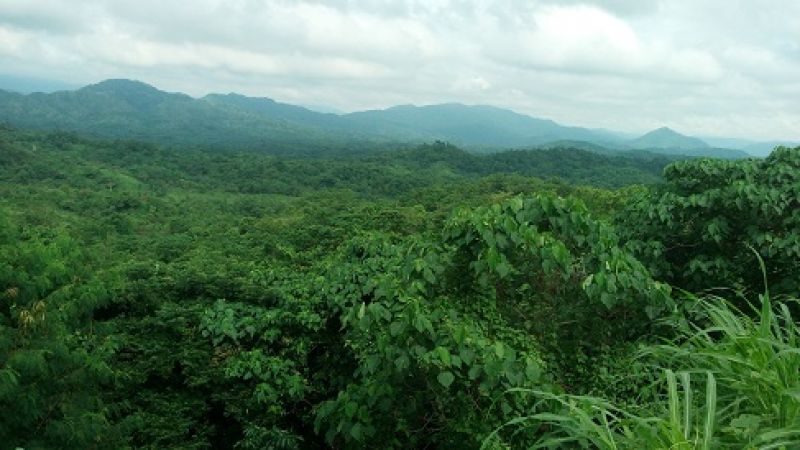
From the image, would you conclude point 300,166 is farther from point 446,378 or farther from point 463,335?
point 446,378

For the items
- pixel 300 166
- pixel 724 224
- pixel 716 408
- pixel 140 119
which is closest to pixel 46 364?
pixel 716 408

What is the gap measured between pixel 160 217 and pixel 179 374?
29536 mm

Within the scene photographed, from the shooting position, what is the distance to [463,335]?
2.99 m

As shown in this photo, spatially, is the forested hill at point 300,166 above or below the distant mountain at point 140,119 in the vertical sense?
below

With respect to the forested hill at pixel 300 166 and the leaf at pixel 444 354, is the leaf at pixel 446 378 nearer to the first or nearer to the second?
the leaf at pixel 444 354

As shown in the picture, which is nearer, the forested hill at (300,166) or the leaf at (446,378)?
the leaf at (446,378)

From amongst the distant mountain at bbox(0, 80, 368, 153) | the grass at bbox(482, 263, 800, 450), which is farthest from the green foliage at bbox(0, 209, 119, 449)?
the distant mountain at bbox(0, 80, 368, 153)

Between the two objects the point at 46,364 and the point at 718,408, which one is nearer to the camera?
the point at 718,408

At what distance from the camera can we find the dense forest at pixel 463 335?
8.79 ft

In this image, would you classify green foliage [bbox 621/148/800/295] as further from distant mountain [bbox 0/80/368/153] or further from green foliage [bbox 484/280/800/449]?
distant mountain [bbox 0/80/368/153]

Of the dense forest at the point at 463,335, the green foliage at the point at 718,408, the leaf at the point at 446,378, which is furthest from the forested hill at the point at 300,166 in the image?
the green foliage at the point at 718,408

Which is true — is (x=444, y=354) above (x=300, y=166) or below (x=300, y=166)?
above

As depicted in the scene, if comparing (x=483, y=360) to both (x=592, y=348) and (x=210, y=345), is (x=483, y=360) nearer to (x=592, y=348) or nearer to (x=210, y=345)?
(x=592, y=348)

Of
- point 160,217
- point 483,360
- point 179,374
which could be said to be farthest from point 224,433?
Result: point 160,217
